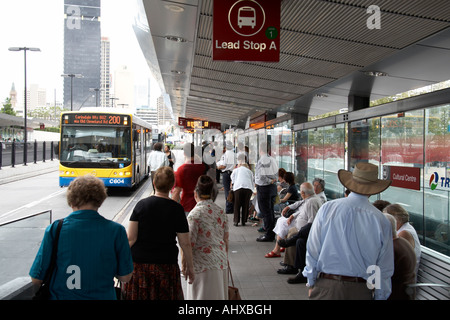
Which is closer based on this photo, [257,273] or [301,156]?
[257,273]

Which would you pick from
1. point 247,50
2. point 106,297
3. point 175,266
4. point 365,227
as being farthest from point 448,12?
point 106,297

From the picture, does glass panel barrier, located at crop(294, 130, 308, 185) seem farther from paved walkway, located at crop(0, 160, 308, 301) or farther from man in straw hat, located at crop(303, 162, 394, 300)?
man in straw hat, located at crop(303, 162, 394, 300)

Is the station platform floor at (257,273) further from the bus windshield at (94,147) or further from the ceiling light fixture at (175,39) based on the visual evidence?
the bus windshield at (94,147)

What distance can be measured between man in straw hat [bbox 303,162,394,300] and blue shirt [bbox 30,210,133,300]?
1567 mm

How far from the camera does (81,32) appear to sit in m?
56.4

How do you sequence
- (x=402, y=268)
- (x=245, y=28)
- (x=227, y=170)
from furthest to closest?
1. (x=227, y=170)
2. (x=245, y=28)
3. (x=402, y=268)

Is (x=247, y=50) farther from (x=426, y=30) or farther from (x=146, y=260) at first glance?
(x=146, y=260)

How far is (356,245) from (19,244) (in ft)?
9.99

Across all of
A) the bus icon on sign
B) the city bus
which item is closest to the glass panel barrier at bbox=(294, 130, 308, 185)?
the city bus

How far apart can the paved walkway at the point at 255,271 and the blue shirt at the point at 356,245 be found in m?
2.39

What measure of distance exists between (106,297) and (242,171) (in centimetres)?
739

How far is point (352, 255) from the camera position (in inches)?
131

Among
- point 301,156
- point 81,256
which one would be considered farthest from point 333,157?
point 81,256

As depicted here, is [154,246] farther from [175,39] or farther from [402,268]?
[175,39]
